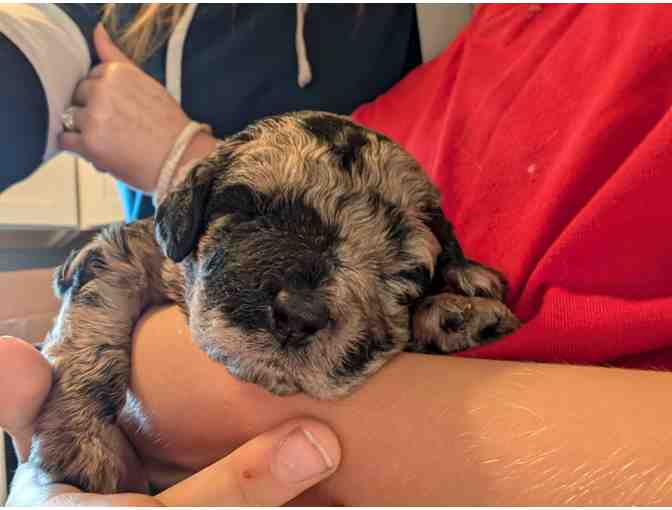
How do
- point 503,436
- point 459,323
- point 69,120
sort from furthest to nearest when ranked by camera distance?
1. point 69,120
2. point 459,323
3. point 503,436

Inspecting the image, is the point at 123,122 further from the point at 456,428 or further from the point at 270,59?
the point at 456,428

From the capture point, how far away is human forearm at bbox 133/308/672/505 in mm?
929

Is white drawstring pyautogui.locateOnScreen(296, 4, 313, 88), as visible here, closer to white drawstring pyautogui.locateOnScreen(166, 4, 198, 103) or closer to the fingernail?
white drawstring pyautogui.locateOnScreen(166, 4, 198, 103)

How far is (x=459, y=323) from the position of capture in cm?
130

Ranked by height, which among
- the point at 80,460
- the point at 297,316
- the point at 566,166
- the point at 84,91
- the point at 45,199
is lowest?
the point at 80,460

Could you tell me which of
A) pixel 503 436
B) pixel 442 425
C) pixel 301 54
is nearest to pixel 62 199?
pixel 301 54

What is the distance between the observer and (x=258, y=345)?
1088 millimetres

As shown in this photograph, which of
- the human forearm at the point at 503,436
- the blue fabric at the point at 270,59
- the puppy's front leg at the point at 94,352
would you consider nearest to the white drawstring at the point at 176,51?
the blue fabric at the point at 270,59

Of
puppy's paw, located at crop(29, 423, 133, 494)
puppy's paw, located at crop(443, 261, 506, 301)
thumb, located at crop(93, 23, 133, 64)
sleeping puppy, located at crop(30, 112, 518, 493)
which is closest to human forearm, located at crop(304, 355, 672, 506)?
sleeping puppy, located at crop(30, 112, 518, 493)

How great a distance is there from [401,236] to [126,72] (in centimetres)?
132

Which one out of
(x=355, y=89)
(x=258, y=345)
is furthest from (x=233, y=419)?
(x=355, y=89)

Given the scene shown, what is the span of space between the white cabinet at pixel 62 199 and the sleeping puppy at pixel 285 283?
1.03 ft

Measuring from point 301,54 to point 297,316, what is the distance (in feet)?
5.02

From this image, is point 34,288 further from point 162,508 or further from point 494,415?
point 494,415
